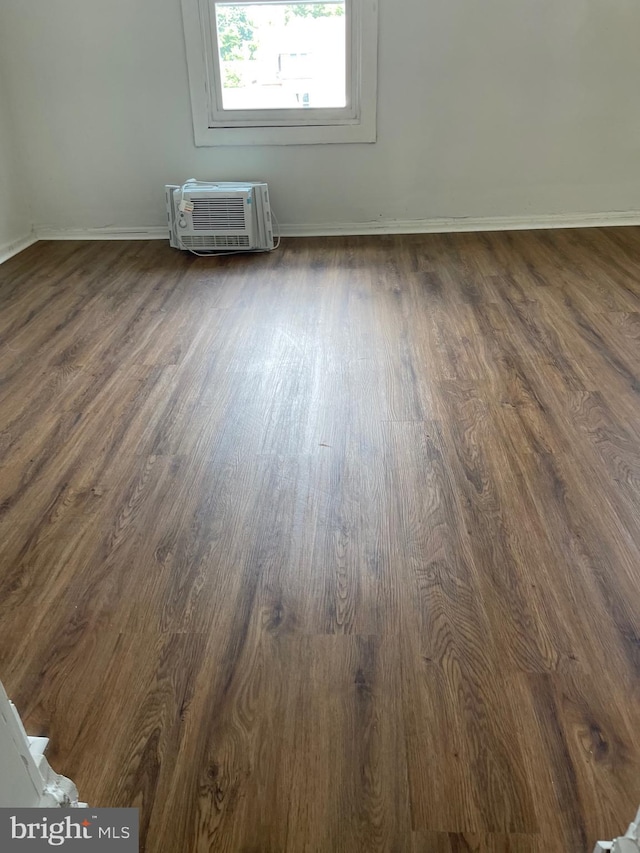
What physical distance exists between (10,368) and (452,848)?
93.2 inches

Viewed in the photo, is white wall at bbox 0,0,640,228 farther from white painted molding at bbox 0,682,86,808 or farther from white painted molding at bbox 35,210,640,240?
white painted molding at bbox 0,682,86,808

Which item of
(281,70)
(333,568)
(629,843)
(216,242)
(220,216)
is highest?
(281,70)

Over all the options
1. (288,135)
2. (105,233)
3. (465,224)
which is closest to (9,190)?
(105,233)

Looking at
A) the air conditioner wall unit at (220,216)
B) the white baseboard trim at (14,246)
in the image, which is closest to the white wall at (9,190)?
the white baseboard trim at (14,246)

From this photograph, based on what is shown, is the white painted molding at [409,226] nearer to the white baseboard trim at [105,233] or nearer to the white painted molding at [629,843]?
the white baseboard trim at [105,233]

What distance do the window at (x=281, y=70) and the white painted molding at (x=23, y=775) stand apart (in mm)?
3617

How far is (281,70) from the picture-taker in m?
3.83

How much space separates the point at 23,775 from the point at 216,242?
3.35 m

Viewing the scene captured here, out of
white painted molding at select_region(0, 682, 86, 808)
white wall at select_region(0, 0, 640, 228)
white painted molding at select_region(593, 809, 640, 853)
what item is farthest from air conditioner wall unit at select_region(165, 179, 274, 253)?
white painted molding at select_region(593, 809, 640, 853)

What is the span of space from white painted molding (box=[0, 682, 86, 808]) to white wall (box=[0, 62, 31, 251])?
353 cm

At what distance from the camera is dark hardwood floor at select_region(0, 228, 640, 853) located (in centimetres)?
121

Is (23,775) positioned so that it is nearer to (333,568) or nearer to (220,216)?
(333,568)

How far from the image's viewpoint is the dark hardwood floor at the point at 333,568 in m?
1.21

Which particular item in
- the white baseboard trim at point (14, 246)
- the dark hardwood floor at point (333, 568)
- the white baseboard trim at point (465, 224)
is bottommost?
the dark hardwood floor at point (333, 568)
